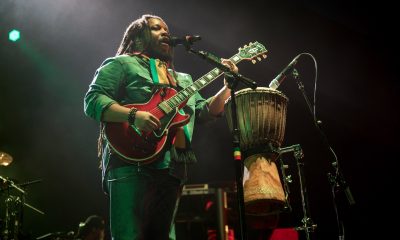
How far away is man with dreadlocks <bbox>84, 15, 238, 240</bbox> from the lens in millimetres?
2566

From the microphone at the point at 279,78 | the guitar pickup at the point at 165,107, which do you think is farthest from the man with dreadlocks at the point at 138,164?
the microphone at the point at 279,78

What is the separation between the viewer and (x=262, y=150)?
357 centimetres

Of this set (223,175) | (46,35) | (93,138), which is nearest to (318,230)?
(223,175)

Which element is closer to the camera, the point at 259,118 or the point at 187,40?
the point at 187,40

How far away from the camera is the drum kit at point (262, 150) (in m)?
3.38

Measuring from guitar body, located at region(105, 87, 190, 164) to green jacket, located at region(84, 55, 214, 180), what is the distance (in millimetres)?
68

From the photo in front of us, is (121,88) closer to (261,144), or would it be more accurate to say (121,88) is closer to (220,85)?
(261,144)

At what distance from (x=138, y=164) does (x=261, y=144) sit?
138cm

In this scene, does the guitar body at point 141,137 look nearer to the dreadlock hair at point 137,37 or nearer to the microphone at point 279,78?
the dreadlock hair at point 137,37

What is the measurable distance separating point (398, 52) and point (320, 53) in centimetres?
112

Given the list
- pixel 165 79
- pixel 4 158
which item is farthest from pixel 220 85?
pixel 4 158

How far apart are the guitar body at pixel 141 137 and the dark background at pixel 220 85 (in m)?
3.58

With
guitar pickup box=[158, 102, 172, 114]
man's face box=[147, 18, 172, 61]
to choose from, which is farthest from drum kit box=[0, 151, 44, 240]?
guitar pickup box=[158, 102, 172, 114]

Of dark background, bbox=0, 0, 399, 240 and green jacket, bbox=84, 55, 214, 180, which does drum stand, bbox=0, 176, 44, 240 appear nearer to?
dark background, bbox=0, 0, 399, 240
